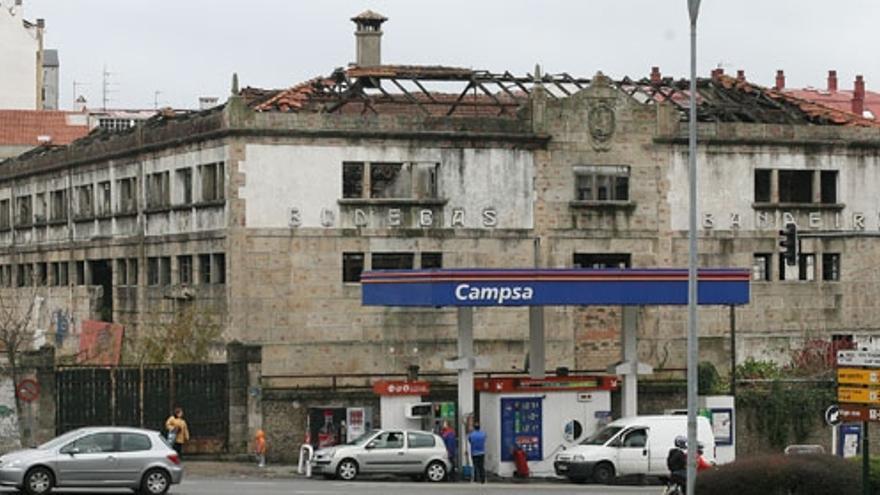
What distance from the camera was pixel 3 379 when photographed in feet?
176

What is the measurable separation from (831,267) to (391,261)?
50.4 feet

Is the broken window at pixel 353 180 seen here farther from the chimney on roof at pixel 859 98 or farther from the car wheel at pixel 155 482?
the chimney on roof at pixel 859 98

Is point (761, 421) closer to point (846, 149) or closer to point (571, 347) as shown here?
point (571, 347)

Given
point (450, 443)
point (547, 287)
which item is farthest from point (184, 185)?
point (547, 287)

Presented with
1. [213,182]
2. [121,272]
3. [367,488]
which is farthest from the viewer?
[121,272]

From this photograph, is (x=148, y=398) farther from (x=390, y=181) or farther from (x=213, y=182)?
(x=390, y=181)

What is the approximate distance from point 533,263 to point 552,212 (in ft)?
5.54

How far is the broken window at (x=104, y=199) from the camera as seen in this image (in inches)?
2785

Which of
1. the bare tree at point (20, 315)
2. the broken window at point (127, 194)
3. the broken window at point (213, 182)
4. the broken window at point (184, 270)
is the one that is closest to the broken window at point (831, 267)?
the broken window at point (213, 182)

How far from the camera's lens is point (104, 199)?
234ft

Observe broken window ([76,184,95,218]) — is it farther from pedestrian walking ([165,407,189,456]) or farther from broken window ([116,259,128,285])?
pedestrian walking ([165,407,189,456])

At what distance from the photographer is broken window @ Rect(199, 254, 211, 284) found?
2489 inches

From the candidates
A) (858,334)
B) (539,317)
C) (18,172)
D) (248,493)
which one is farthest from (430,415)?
→ (18,172)

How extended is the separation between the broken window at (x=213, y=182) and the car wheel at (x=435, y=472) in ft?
45.2
